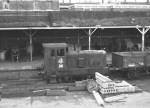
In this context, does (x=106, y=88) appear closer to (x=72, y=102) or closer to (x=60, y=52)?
(x=72, y=102)

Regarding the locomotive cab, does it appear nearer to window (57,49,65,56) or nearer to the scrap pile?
window (57,49,65,56)

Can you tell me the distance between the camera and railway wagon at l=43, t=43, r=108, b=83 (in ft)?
54.0

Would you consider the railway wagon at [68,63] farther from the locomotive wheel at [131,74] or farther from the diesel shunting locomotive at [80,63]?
the locomotive wheel at [131,74]

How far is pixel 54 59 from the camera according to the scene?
16469 mm

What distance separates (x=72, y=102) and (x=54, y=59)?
419 cm

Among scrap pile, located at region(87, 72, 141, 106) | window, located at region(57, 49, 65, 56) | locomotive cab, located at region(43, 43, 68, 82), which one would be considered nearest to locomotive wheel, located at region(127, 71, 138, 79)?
scrap pile, located at region(87, 72, 141, 106)

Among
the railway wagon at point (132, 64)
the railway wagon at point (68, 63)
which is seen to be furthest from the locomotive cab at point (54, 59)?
the railway wagon at point (132, 64)

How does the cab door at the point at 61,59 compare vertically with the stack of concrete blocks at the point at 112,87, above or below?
above

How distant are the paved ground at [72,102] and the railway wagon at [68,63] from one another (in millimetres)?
2427

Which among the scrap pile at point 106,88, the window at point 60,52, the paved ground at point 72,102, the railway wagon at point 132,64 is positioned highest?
the window at point 60,52

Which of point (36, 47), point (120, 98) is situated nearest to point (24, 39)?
point (36, 47)

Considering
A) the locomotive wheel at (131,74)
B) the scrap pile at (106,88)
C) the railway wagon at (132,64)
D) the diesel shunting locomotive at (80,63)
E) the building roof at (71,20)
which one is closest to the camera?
the scrap pile at (106,88)

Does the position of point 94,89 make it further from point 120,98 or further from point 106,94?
point 120,98

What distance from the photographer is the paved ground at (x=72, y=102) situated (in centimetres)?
1248
